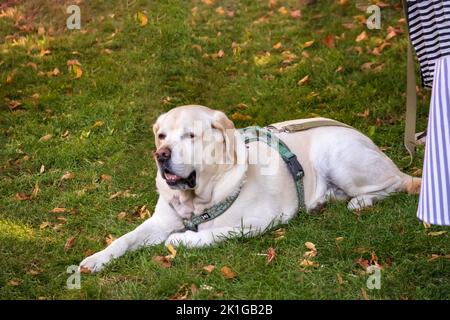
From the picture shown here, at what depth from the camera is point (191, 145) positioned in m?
4.40

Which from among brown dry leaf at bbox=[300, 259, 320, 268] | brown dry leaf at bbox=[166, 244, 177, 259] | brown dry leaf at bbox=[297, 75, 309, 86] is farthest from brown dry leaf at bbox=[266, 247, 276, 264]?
brown dry leaf at bbox=[297, 75, 309, 86]

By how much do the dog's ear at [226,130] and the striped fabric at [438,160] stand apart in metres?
1.81

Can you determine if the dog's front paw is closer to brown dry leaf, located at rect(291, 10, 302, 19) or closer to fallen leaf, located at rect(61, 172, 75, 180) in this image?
fallen leaf, located at rect(61, 172, 75, 180)

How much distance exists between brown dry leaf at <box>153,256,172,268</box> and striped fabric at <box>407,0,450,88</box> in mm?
2431

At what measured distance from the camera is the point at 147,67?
8.51 m

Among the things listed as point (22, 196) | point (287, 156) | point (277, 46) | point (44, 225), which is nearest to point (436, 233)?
point (287, 156)

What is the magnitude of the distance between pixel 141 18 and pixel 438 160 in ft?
23.5

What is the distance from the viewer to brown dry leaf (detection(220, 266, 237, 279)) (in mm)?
3996

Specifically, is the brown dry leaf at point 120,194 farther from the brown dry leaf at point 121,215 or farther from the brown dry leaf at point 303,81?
the brown dry leaf at point 303,81

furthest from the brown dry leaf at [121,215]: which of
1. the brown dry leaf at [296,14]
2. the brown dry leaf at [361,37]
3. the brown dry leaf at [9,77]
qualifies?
the brown dry leaf at [296,14]

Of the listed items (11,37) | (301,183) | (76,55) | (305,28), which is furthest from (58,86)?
(301,183)

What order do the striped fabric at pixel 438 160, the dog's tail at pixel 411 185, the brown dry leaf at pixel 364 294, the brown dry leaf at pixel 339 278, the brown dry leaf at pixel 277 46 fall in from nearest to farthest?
the striped fabric at pixel 438 160 < the brown dry leaf at pixel 364 294 < the brown dry leaf at pixel 339 278 < the dog's tail at pixel 411 185 < the brown dry leaf at pixel 277 46

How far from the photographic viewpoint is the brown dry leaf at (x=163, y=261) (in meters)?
4.21

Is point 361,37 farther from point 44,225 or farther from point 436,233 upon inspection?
point 44,225
